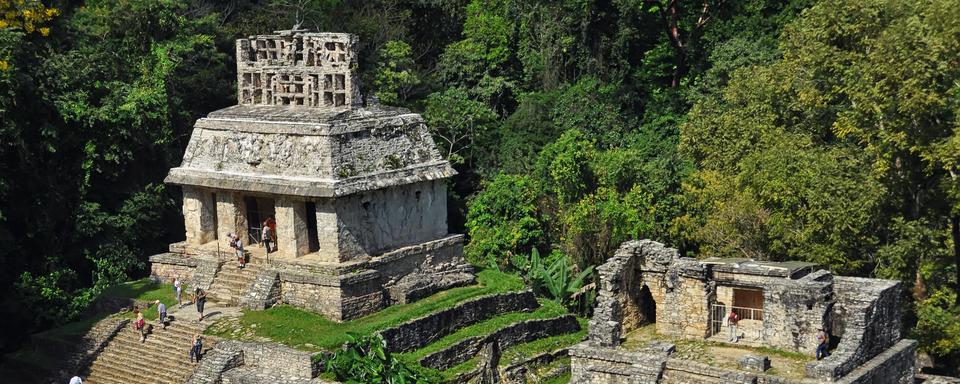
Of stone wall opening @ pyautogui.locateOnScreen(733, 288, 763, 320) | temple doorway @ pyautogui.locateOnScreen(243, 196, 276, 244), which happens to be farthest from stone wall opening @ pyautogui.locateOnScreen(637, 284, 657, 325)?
temple doorway @ pyautogui.locateOnScreen(243, 196, 276, 244)

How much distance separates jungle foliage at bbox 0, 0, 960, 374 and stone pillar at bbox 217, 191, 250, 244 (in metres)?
3.83

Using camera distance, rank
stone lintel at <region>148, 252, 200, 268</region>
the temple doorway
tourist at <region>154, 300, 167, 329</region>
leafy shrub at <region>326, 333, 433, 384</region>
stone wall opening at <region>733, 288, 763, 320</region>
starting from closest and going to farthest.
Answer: leafy shrub at <region>326, 333, 433, 384</region> → stone wall opening at <region>733, 288, 763, 320</region> → tourist at <region>154, 300, 167, 329</region> → stone lintel at <region>148, 252, 200, 268</region> → the temple doorway

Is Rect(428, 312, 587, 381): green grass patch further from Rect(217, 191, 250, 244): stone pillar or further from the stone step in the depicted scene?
Rect(217, 191, 250, 244): stone pillar

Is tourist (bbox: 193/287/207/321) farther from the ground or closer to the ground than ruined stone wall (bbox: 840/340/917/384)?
farther from the ground

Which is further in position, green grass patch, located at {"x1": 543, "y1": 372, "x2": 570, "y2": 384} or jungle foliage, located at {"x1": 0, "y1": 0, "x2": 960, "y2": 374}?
jungle foliage, located at {"x1": 0, "y1": 0, "x2": 960, "y2": 374}

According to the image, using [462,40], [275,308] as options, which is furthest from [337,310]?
[462,40]

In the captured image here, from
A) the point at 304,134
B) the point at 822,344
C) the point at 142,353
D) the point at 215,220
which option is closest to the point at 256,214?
the point at 215,220

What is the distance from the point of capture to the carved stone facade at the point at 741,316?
2406 cm

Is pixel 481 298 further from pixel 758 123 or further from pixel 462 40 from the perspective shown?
pixel 462 40

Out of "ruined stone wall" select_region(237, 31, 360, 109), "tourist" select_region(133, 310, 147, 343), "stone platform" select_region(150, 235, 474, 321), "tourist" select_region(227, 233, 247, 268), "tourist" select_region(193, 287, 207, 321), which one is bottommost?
"tourist" select_region(133, 310, 147, 343)

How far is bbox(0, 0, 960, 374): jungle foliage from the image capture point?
28406mm

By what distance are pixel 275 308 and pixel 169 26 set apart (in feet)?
41.8

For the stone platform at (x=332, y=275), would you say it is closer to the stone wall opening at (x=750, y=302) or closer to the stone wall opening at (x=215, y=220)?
the stone wall opening at (x=215, y=220)

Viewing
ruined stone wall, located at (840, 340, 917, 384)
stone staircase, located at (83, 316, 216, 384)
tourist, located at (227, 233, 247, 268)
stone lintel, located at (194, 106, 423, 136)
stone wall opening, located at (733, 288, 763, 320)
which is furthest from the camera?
tourist, located at (227, 233, 247, 268)
